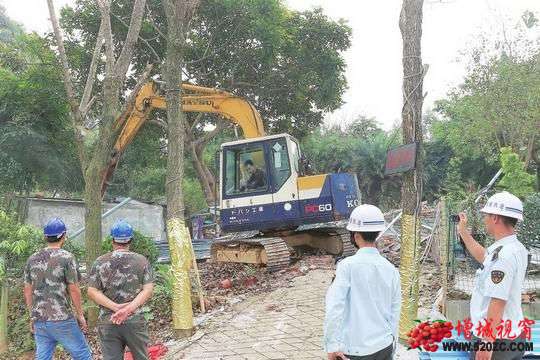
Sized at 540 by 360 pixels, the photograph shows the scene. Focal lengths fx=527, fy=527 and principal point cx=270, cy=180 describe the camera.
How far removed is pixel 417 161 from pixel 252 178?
626 cm

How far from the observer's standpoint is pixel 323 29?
61.0ft

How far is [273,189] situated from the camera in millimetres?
11039

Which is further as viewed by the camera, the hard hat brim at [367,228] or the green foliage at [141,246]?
the green foliage at [141,246]

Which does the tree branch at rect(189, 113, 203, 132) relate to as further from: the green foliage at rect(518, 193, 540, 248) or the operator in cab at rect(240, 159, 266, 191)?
the green foliage at rect(518, 193, 540, 248)

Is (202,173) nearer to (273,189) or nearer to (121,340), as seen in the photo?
(273,189)

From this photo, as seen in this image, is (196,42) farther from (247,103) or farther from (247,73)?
(247,103)

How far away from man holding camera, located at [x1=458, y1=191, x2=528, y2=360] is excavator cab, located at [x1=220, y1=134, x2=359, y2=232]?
25.1 ft

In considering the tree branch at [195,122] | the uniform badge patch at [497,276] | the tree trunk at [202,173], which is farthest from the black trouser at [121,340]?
the tree branch at [195,122]

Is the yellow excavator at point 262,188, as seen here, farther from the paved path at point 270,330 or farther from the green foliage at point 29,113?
the green foliage at point 29,113

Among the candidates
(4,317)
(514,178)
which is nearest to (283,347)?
(4,317)

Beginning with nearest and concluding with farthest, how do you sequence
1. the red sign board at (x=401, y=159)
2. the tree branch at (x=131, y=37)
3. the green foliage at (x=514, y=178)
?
the red sign board at (x=401, y=159) → the tree branch at (x=131, y=37) → the green foliage at (x=514, y=178)

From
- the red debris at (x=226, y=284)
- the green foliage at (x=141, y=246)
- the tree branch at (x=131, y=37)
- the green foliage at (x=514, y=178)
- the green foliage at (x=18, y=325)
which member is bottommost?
the green foliage at (x=18, y=325)

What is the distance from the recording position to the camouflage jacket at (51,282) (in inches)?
192

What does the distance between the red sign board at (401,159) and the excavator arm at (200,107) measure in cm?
636
